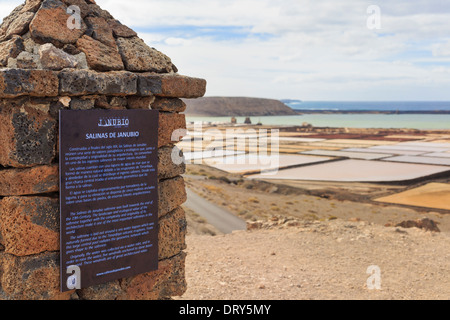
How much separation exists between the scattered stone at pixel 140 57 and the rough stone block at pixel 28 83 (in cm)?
101

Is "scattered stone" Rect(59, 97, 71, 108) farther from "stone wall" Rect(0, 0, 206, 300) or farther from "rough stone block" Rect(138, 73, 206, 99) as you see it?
"rough stone block" Rect(138, 73, 206, 99)

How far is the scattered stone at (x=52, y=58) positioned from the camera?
4.68 m

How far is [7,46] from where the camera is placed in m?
4.75

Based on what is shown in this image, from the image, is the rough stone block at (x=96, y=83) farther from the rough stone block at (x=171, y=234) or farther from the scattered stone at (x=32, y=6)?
the rough stone block at (x=171, y=234)

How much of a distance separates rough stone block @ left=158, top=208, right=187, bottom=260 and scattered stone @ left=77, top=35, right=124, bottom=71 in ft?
5.80

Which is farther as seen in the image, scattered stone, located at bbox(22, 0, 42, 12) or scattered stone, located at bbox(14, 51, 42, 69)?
scattered stone, located at bbox(22, 0, 42, 12)

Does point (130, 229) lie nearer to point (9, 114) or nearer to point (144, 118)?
point (144, 118)

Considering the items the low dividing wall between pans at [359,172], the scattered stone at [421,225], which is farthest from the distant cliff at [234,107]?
the scattered stone at [421,225]

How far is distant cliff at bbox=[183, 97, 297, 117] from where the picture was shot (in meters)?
111

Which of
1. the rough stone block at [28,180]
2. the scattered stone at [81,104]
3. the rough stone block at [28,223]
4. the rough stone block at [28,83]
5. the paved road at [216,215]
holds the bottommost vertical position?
the paved road at [216,215]

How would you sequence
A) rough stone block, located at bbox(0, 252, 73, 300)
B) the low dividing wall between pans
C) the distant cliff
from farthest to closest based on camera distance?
the distant cliff < the low dividing wall between pans < rough stone block, located at bbox(0, 252, 73, 300)

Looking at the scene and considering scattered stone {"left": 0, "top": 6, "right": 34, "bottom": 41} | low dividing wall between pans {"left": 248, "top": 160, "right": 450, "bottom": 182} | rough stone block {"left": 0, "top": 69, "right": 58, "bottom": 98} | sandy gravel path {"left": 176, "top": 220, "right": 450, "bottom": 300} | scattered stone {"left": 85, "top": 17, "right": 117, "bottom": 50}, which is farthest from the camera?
low dividing wall between pans {"left": 248, "top": 160, "right": 450, "bottom": 182}

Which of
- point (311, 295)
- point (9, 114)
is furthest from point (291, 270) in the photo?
point (9, 114)

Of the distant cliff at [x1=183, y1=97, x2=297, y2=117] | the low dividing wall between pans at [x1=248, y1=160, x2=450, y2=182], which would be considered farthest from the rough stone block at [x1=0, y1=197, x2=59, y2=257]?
the distant cliff at [x1=183, y1=97, x2=297, y2=117]
